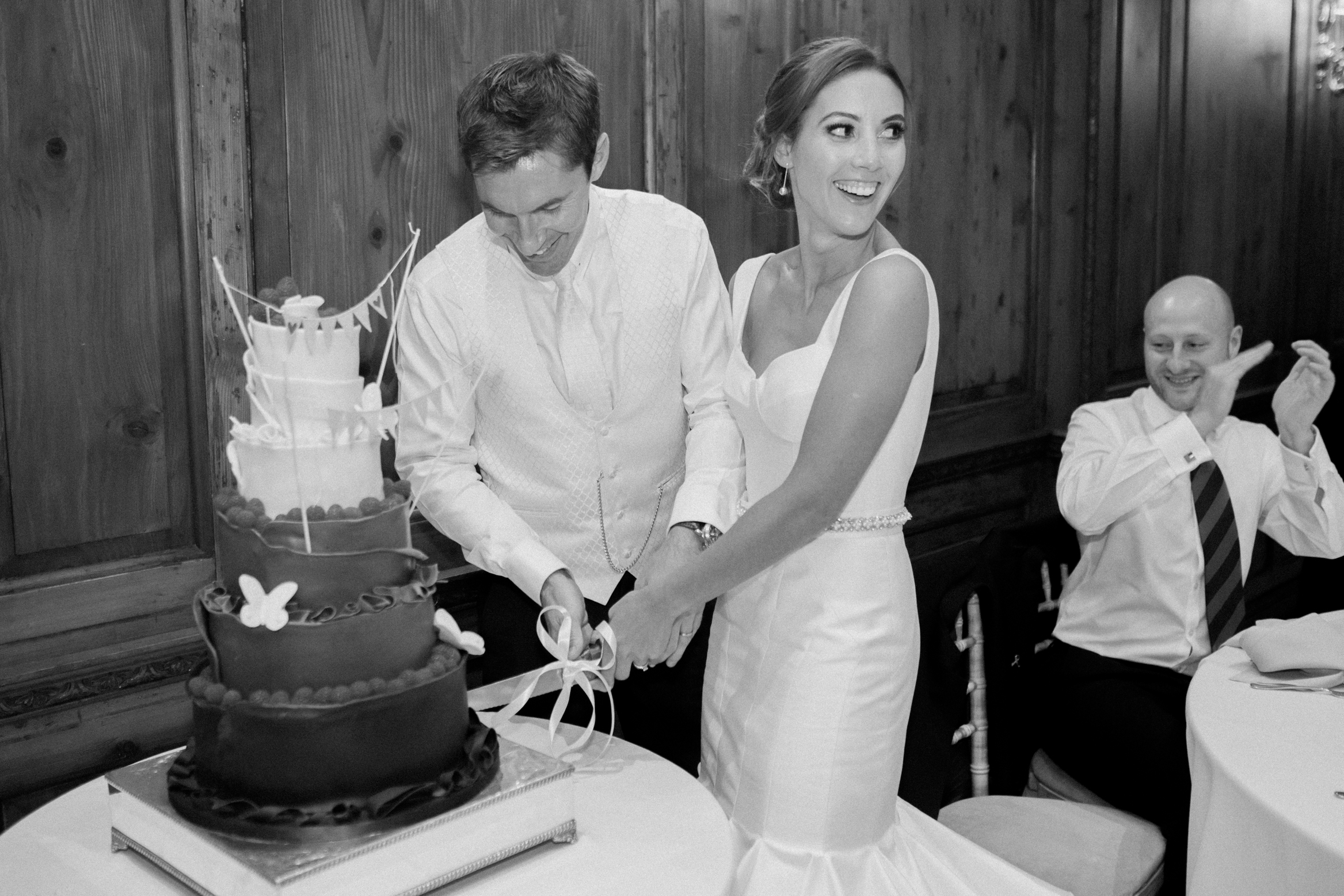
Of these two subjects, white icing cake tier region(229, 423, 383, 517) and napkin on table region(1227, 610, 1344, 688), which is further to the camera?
napkin on table region(1227, 610, 1344, 688)

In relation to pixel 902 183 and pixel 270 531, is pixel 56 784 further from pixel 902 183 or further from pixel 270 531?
pixel 902 183

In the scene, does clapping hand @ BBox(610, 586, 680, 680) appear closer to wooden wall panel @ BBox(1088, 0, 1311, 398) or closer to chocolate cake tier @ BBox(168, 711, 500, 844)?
chocolate cake tier @ BBox(168, 711, 500, 844)

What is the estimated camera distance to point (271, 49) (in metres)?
2.50

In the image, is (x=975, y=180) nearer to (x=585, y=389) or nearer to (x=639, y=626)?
(x=585, y=389)

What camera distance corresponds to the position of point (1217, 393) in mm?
3152

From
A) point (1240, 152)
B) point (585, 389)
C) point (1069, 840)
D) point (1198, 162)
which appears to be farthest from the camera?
point (1240, 152)

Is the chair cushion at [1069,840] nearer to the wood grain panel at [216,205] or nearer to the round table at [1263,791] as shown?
the round table at [1263,791]

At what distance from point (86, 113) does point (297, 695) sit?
1338mm

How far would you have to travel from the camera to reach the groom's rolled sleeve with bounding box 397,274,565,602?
2.27 m

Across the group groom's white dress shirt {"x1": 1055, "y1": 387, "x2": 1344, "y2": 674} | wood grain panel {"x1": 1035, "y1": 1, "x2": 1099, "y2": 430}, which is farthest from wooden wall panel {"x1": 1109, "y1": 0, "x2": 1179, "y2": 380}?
groom's white dress shirt {"x1": 1055, "y1": 387, "x2": 1344, "y2": 674}

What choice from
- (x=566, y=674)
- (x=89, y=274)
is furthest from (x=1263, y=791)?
(x=89, y=274)

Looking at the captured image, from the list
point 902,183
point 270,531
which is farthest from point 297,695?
point 902,183

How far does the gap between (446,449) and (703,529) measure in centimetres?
48

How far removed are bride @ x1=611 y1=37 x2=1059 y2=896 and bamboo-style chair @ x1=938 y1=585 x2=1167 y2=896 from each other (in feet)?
1.18
